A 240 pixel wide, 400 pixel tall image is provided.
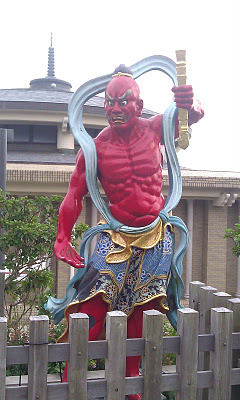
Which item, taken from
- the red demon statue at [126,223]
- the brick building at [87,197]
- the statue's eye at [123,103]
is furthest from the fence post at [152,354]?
the brick building at [87,197]

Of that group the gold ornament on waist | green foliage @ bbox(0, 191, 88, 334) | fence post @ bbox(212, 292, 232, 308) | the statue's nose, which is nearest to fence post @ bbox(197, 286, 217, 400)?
fence post @ bbox(212, 292, 232, 308)

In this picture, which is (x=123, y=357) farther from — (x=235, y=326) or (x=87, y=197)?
(x=87, y=197)

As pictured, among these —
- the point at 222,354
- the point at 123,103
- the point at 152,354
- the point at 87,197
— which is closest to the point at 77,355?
the point at 152,354

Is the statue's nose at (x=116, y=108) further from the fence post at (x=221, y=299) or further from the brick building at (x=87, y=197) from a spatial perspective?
the brick building at (x=87, y=197)

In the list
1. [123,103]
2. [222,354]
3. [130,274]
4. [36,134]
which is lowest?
[222,354]

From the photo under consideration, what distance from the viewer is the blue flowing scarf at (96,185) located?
4031 mm

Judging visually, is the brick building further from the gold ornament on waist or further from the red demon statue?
the gold ornament on waist

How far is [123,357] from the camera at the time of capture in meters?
2.82

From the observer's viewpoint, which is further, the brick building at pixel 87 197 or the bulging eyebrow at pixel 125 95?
the brick building at pixel 87 197

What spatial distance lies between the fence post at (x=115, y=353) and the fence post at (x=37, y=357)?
40 centimetres

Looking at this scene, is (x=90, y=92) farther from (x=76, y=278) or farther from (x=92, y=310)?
(x=92, y=310)

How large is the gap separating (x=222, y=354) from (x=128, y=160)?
1803 mm

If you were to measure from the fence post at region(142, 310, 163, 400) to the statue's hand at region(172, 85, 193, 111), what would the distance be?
1.86m

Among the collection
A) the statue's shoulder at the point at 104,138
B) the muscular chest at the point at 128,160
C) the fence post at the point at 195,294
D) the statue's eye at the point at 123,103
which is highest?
the statue's eye at the point at 123,103
